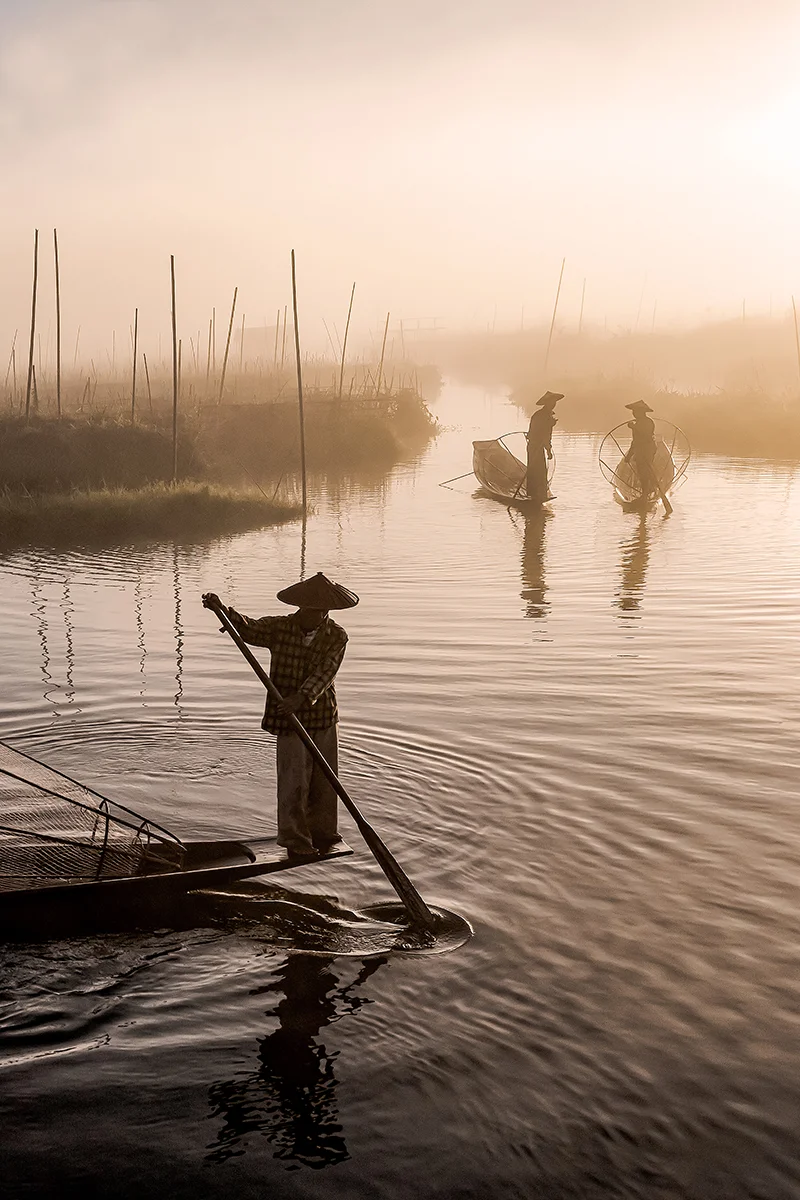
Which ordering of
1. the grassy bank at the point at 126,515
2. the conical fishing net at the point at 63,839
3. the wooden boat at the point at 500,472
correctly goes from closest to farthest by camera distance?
the conical fishing net at the point at 63,839, the grassy bank at the point at 126,515, the wooden boat at the point at 500,472

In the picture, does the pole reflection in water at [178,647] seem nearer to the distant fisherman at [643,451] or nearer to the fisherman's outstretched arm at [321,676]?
the fisherman's outstretched arm at [321,676]

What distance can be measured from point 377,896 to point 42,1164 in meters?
2.20

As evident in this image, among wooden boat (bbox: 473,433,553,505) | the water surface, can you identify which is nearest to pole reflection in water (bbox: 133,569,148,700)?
the water surface

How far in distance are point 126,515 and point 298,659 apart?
14790mm

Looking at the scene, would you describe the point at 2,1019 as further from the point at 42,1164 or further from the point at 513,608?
the point at 513,608

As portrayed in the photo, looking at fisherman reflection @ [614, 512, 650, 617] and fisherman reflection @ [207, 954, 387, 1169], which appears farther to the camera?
fisherman reflection @ [614, 512, 650, 617]

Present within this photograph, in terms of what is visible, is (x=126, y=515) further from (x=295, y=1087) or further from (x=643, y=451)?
(x=295, y=1087)

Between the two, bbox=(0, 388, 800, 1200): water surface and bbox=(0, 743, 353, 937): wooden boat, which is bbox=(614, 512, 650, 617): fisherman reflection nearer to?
bbox=(0, 388, 800, 1200): water surface

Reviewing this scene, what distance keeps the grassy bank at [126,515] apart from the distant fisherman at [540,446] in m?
4.78

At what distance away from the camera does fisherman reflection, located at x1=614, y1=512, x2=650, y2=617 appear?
13.2 m

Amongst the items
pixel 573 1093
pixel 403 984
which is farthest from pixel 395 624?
pixel 573 1093

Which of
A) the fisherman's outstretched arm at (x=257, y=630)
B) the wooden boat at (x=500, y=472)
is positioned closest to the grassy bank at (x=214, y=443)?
the wooden boat at (x=500, y=472)

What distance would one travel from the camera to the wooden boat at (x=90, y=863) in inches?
187

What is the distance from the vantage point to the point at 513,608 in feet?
42.9
